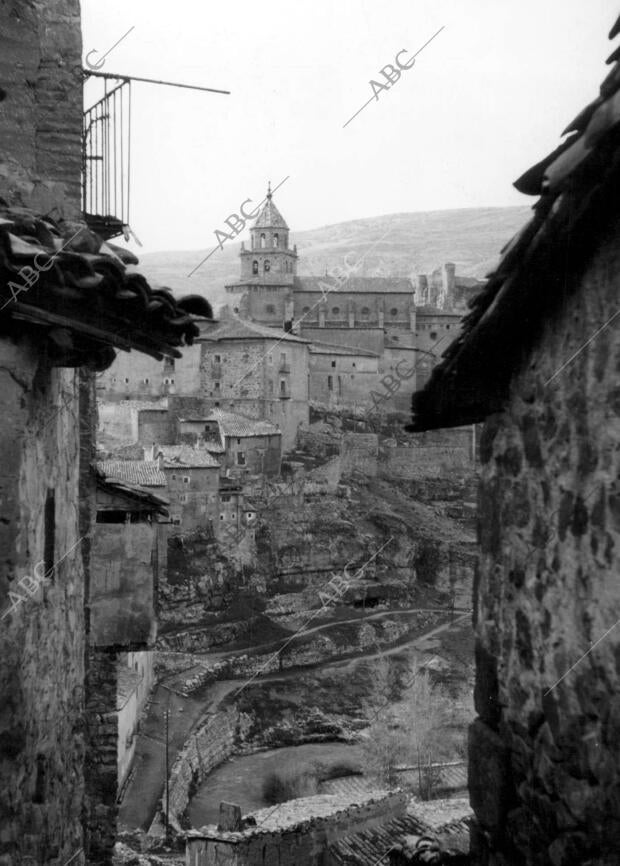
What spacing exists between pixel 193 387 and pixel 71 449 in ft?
174

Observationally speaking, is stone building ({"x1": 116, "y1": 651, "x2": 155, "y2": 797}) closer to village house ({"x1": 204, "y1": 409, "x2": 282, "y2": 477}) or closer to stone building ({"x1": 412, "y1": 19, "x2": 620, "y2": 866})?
village house ({"x1": 204, "y1": 409, "x2": 282, "y2": 477})

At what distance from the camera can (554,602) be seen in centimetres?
386

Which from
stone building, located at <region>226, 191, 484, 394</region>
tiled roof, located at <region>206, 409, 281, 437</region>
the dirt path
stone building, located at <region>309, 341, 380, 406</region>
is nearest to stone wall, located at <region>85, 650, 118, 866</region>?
the dirt path

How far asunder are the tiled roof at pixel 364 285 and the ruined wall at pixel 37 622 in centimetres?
6510

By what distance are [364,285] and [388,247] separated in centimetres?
6877

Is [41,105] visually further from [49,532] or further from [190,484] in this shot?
[190,484]

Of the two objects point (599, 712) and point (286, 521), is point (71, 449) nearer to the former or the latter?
point (599, 712)

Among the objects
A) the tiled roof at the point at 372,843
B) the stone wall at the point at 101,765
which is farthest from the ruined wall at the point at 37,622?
the tiled roof at the point at 372,843

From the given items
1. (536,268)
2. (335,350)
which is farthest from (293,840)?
(335,350)

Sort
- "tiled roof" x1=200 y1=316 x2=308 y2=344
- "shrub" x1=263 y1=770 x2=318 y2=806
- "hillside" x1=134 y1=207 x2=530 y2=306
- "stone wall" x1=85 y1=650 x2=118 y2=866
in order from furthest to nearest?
1. "hillside" x1=134 y1=207 x2=530 y2=306
2. "tiled roof" x1=200 y1=316 x2=308 y2=344
3. "shrub" x1=263 y1=770 x2=318 y2=806
4. "stone wall" x1=85 y1=650 x2=118 y2=866

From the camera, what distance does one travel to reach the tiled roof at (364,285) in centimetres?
7000

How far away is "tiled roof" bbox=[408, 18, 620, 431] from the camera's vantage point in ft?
10.5

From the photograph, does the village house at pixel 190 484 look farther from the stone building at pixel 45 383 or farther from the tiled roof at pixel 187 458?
the stone building at pixel 45 383

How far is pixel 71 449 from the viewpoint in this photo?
206 inches
